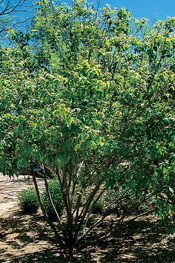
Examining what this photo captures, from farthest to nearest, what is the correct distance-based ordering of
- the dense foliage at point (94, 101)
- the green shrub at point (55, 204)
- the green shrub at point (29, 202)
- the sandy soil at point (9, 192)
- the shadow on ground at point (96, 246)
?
1. the sandy soil at point (9, 192)
2. the green shrub at point (29, 202)
3. the green shrub at point (55, 204)
4. the shadow on ground at point (96, 246)
5. the dense foliage at point (94, 101)

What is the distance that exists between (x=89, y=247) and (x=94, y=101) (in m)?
3.26

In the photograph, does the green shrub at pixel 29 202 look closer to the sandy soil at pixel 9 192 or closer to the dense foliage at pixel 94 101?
the sandy soil at pixel 9 192

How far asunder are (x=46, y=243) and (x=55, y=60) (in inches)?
138

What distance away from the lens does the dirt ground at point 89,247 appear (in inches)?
213

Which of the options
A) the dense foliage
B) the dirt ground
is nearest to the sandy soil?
the dirt ground

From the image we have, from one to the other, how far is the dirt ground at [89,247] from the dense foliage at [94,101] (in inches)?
19.4

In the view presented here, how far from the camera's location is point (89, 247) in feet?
19.6

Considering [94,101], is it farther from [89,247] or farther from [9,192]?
[9,192]

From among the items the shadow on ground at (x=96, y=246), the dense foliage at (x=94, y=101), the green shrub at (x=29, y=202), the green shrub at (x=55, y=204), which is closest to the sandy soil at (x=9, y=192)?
the green shrub at (x=29, y=202)

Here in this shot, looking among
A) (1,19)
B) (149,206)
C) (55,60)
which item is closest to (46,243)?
(149,206)

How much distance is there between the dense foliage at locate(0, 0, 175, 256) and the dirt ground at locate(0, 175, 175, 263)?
0.49 m

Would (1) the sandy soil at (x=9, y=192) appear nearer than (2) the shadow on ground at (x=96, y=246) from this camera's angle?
No

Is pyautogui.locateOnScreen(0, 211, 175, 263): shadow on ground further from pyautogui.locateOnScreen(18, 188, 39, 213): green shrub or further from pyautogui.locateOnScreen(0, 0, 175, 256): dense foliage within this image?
pyautogui.locateOnScreen(18, 188, 39, 213): green shrub

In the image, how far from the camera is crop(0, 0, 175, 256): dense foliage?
3.46 m
